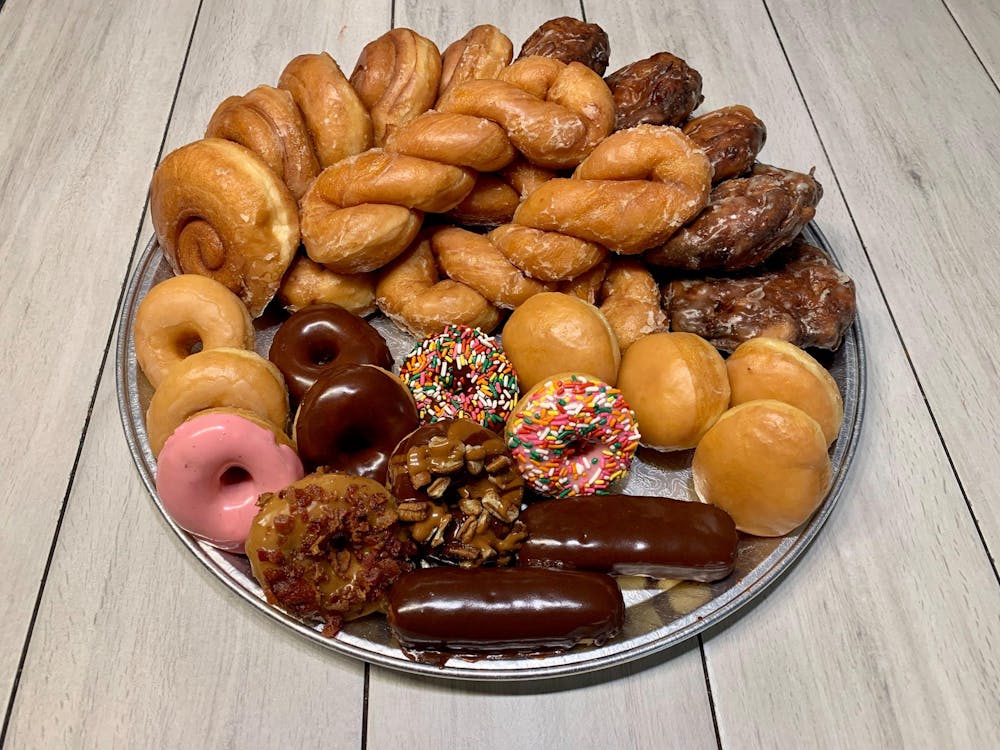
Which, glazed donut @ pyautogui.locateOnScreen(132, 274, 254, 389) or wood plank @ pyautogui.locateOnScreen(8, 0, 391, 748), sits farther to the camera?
glazed donut @ pyautogui.locateOnScreen(132, 274, 254, 389)

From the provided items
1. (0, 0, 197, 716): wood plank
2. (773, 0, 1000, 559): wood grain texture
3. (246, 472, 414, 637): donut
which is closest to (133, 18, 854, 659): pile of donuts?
(246, 472, 414, 637): donut

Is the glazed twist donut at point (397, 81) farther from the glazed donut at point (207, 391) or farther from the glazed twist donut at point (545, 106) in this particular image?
the glazed donut at point (207, 391)

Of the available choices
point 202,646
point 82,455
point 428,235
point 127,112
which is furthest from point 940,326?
point 127,112

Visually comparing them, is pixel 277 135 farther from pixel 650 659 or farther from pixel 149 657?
pixel 650 659

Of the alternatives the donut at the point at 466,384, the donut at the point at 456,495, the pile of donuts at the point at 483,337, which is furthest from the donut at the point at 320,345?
the donut at the point at 456,495

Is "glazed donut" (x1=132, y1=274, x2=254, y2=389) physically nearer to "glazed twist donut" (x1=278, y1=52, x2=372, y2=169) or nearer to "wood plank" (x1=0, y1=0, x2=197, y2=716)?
"wood plank" (x1=0, y1=0, x2=197, y2=716)

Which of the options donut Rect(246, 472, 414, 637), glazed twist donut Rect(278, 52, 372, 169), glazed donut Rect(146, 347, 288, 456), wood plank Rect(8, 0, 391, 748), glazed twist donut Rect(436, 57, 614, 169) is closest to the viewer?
donut Rect(246, 472, 414, 637)
